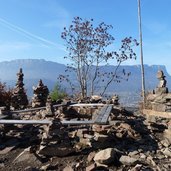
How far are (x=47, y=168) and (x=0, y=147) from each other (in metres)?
2.30

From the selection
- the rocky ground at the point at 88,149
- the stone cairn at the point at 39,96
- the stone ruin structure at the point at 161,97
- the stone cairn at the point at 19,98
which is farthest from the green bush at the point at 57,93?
the rocky ground at the point at 88,149

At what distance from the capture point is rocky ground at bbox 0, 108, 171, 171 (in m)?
8.20

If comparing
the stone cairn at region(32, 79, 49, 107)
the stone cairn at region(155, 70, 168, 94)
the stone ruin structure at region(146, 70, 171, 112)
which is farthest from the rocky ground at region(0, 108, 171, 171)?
the stone cairn at region(32, 79, 49, 107)

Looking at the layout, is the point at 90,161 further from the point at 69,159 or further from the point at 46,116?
the point at 46,116

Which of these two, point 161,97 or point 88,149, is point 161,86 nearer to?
point 161,97

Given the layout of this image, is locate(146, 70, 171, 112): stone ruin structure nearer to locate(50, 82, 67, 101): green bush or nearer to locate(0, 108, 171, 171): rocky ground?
locate(0, 108, 171, 171): rocky ground

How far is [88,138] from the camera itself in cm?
945

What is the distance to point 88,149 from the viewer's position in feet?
30.1

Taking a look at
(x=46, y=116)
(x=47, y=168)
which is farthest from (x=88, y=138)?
(x=46, y=116)

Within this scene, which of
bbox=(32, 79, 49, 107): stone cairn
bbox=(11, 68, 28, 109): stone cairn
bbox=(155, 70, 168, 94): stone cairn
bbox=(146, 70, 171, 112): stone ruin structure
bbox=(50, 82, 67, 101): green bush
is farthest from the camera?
bbox=(50, 82, 67, 101): green bush

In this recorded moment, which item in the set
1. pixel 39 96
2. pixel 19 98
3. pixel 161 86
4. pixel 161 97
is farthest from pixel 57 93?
pixel 161 97

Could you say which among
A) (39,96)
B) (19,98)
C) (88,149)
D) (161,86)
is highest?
(161,86)

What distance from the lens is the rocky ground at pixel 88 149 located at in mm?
8195

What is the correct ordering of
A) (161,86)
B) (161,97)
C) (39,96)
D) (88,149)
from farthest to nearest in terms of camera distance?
1. (39,96)
2. (161,86)
3. (161,97)
4. (88,149)
